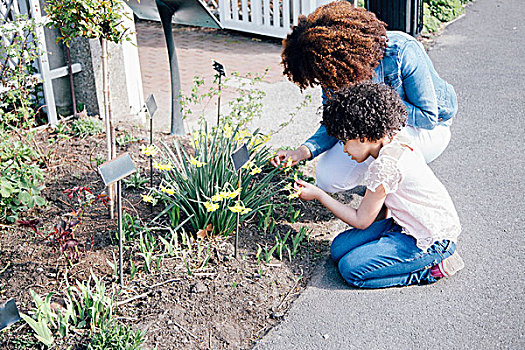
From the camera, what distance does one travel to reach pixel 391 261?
9.96ft

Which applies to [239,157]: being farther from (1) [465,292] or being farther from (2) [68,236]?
(1) [465,292]

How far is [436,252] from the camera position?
3.04 meters

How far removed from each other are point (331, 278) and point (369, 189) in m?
0.54

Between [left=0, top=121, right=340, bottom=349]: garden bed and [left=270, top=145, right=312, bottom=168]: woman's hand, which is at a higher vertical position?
[left=270, top=145, right=312, bottom=168]: woman's hand

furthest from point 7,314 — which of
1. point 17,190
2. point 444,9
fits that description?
point 444,9

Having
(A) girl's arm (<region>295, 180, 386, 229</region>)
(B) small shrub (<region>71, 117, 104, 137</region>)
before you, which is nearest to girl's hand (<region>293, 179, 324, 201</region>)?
(A) girl's arm (<region>295, 180, 386, 229</region>)

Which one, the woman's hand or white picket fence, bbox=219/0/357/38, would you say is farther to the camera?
white picket fence, bbox=219/0/357/38

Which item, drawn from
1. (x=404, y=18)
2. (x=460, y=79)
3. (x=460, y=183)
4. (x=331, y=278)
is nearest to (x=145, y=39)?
(x=404, y=18)

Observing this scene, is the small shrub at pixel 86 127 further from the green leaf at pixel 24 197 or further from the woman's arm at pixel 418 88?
Answer: the woman's arm at pixel 418 88

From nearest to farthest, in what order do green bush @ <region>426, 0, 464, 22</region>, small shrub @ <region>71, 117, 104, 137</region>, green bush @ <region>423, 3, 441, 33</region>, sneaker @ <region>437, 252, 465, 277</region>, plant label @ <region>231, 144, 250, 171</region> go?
1. plant label @ <region>231, 144, 250, 171</region>
2. sneaker @ <region>437, 252, 465, 277</region>
3. small shrub @ <region>71, 117, 104, 137</region>
4. green bush @ <region>423, 3, 441, 33</region>
5. green bush @ <region>426, 0, 464, 22</region>

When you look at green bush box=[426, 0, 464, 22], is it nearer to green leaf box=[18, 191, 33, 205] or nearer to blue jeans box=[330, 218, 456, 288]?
blue jeans box=[330, 218, 456, 288]

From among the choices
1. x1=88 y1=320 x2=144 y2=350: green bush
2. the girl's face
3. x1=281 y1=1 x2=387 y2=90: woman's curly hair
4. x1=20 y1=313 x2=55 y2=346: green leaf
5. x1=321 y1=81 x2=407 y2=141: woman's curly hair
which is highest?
x1=281 y1=1 x2=387 y2=90: woman's curly hair

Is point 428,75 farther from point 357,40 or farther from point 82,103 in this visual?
point 82,103

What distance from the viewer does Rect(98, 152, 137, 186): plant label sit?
259 cm
